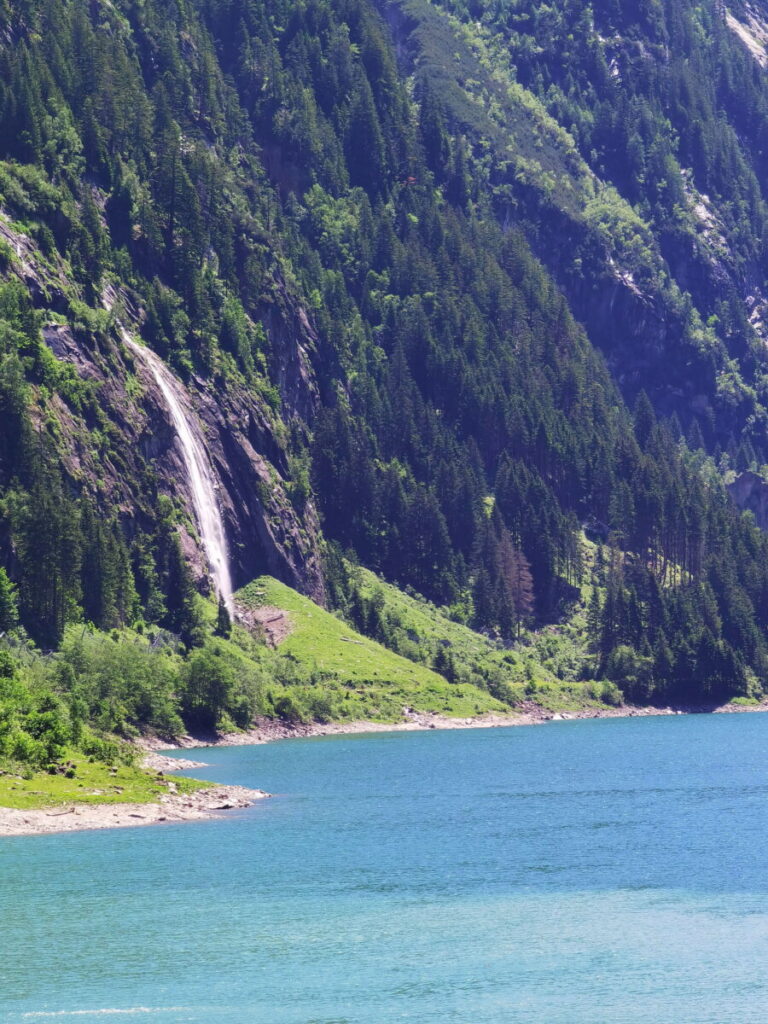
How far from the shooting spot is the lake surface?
62.4 metres

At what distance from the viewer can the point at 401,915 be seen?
3061 inches

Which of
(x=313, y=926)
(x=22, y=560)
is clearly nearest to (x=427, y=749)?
(x=22, y=560)

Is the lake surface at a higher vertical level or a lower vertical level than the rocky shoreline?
lower

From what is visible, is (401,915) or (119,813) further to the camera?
(119,813)

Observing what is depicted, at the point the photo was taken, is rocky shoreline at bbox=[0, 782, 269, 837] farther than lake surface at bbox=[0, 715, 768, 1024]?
Yes

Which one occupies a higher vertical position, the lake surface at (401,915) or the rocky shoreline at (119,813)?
the rocky shoreline at (119,813)

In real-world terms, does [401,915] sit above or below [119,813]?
below

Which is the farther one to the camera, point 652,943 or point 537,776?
point 537,776

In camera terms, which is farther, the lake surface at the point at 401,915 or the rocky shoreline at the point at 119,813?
the rocky shoreline at the point at 119,813

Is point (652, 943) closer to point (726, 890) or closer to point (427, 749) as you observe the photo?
point (726, 890)

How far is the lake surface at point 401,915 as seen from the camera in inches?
2457

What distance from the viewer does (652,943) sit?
70.8 metres

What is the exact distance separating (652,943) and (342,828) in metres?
40.3

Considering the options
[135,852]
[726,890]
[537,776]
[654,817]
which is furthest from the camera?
[537,776]
